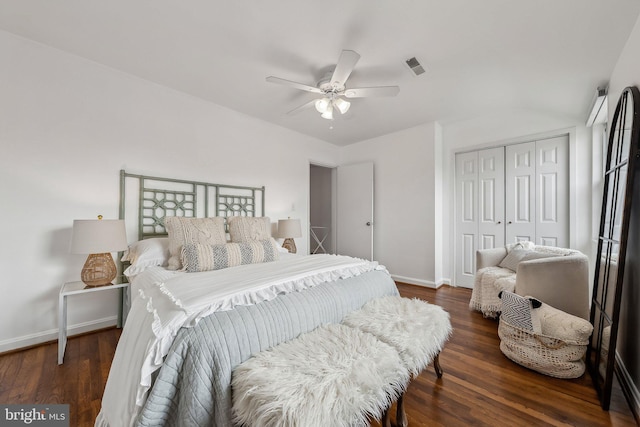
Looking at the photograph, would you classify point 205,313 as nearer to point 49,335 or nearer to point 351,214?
point 49,335

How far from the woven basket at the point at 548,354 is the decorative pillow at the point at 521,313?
4cm

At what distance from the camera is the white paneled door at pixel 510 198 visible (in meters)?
3.04

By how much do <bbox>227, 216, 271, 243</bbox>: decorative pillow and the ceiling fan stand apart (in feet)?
4.64

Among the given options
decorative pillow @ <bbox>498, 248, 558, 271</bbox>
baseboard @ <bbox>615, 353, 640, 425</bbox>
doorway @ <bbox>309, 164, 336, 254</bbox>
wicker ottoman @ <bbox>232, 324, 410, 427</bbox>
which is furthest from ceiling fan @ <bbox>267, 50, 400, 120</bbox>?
doorway @ <bbox>309, 164, 336, 254</bbox>

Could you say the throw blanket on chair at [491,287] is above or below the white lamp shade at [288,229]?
below

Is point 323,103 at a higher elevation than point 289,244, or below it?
higher

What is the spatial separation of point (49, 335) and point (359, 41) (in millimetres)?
3565

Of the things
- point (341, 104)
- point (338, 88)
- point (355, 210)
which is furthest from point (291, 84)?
point (355, 210)

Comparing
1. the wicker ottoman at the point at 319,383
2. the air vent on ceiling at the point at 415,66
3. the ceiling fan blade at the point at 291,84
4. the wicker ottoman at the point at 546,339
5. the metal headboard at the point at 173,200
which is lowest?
the wicker ottoman at the point at 546,339

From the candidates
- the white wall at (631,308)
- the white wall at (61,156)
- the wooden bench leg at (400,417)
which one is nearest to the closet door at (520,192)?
the white wall at (631,308)

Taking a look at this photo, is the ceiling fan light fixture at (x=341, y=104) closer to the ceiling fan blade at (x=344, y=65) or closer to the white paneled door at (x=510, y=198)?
the ceiling fan blade at (x=344, y=65)

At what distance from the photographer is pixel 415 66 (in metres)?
2.29

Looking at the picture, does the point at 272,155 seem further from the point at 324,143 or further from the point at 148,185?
the point at 148,185

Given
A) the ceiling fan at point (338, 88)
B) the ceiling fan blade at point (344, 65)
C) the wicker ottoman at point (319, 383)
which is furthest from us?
the ceiling fan at point (338, 88)
